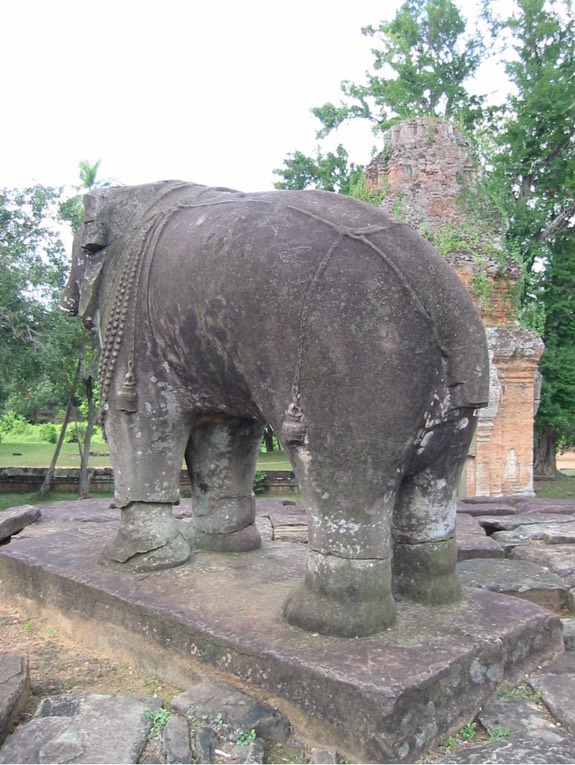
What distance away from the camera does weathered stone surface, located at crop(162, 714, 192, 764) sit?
2.14 m

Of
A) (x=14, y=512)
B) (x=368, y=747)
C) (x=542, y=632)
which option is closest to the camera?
(x=368, y=747)

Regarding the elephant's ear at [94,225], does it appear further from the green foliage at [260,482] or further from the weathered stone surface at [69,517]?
the green foliage at [260,482]

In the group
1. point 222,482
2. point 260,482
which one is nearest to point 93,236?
point 222,482

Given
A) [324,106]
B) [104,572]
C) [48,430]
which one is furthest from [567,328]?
[48,430]

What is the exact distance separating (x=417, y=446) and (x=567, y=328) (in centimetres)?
1394

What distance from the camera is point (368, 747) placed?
2047 mm

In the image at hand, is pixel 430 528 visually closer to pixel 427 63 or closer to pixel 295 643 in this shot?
pixel 295 643

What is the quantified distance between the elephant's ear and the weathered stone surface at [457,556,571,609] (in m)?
2.54

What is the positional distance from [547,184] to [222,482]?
1513cm

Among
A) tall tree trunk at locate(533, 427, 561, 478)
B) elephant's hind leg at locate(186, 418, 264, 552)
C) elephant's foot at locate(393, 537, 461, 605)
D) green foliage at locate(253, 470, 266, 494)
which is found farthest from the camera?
tall tree trunk at locate(533, 427, 561, 478)

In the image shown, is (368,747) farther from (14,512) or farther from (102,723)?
(14,512)

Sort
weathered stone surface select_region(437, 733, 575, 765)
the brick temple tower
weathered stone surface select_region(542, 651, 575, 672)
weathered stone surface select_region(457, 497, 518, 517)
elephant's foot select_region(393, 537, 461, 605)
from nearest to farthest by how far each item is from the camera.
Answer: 1. weathered stone surface select_region(437, 733, 575, 765)
2. weathered stone surface select_region(542, 651, 575, 672)
3. elephant's foot select_region(393, 537, 461, 605)
4. weathered stone surface select_region(457, 497, 518, 517)
5. the brick temple tower

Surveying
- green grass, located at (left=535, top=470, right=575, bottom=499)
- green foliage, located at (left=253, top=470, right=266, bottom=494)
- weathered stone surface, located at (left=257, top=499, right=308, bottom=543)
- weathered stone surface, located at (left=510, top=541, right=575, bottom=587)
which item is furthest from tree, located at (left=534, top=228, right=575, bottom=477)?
weathered stone surface, located at (left=510, top=541, right=575, bottom=587)

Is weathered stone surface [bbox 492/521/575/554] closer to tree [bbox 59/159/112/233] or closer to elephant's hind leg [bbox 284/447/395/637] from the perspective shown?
elephant's hind leg [bbox 284/447/395/637]
